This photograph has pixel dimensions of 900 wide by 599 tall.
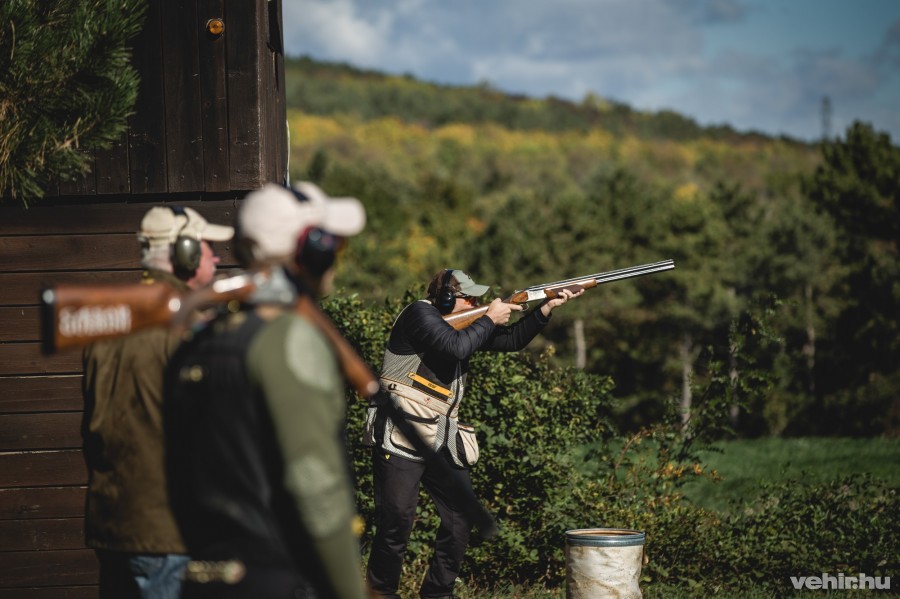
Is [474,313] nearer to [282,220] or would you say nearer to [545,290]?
[545,290]

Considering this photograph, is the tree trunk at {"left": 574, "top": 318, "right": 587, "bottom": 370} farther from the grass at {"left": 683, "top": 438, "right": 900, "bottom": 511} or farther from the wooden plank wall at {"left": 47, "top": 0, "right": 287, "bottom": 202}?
the wooden plank wall at {"left": 47, "top": 0, "right": 287, "bottom": 202}

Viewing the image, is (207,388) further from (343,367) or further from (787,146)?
(787,146)

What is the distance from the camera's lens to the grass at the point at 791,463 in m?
11.7

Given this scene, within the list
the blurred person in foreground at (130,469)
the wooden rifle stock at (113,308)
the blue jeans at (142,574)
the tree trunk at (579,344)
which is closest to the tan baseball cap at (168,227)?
the blurred person in foreground at (130,469)

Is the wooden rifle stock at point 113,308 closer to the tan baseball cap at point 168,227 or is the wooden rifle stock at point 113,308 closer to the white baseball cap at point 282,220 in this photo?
the white baseball cap at point 282,220

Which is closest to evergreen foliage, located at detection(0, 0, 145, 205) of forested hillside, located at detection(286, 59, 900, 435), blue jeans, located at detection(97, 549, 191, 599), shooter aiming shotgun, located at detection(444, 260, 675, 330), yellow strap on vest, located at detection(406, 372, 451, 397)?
yellow strap on vest, located at detection(406, 372, 451, 397)

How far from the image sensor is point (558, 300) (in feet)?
23.4

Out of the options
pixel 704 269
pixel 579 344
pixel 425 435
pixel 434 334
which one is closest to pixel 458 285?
pixel 434 334

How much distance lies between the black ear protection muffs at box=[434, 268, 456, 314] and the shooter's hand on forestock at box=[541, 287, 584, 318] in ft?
2.48

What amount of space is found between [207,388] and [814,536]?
581cm

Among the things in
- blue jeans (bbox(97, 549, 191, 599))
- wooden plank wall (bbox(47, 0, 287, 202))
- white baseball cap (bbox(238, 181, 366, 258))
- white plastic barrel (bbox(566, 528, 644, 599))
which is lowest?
white plastic barrel (bbox(566, 528, 644, 599))

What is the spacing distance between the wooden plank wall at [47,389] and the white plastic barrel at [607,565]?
2870 mm

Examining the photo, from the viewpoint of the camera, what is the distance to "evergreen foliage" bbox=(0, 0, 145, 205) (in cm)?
539

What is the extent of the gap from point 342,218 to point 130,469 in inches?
49.8
